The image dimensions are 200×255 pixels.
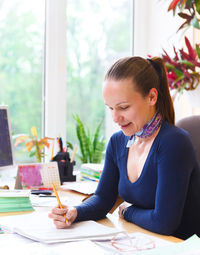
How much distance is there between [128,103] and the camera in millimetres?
1288

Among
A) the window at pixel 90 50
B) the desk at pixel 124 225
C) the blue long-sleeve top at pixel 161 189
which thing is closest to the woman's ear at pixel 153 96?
the blue long-sleeve top at pixel 161 189

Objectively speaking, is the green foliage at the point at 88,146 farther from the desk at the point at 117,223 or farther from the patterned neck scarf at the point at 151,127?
the patterned neck scarf at the point at 151,127

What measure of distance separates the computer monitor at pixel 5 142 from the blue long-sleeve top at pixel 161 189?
60 cm

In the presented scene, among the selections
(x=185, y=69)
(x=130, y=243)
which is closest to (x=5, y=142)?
(x=130, y=243)

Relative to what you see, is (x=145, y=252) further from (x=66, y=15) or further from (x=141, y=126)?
(x=66, y=15)

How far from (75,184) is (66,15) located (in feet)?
4.39

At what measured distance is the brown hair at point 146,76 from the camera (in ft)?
4.31

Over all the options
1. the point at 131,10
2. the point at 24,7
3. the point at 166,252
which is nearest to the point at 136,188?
the point at 166,252

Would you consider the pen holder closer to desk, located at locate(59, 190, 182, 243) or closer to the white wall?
desk, located at locate(59, 190, 182, 243)

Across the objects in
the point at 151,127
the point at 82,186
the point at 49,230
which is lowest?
the point at 82,186

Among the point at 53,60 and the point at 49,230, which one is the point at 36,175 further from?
the point at 53,60

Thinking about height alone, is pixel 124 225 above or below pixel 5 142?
below

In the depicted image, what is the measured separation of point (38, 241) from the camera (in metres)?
1.02

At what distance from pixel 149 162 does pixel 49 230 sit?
42cm
